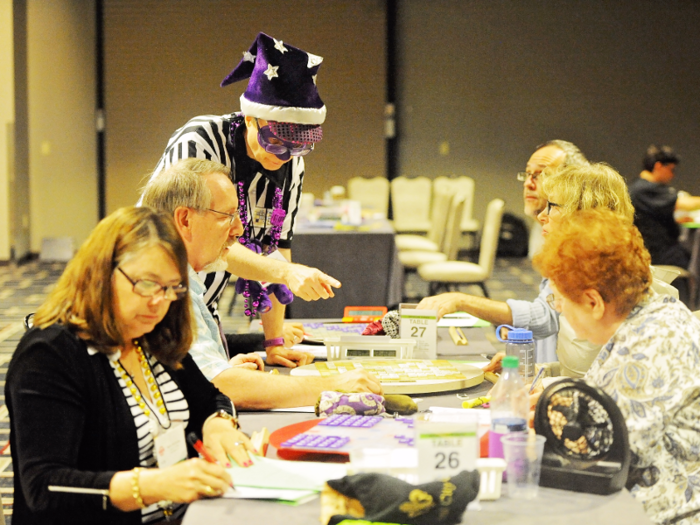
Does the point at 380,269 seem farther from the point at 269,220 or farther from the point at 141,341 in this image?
the point at 141,341

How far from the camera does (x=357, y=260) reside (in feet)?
19.1

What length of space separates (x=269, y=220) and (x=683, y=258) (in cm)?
432

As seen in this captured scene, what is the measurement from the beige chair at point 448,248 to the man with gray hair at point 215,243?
5303 mm

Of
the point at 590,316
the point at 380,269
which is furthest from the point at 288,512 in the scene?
the point at 380,269

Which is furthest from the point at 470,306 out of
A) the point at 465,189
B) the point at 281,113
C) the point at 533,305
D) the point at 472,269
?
the point at 465,189

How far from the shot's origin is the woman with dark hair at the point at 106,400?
1.39m

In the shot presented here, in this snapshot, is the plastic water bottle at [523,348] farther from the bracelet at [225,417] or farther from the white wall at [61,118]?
the white wall at [61,118]

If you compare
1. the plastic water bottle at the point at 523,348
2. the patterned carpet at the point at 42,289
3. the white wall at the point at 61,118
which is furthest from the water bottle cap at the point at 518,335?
the white wall at the point at 61,118

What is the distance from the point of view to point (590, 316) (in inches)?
62.8

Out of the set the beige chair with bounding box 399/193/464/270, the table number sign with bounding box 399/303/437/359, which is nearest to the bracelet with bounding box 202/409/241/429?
the table number sign with bounding box 399/303/437/359

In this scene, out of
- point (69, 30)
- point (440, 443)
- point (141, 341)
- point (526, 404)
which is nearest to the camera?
point (440, 443)

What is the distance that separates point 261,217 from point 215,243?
0.84 metres

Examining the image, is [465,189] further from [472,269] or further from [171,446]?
[171,446]

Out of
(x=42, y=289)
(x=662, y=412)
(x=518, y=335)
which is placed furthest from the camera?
(x=42, y=289)
